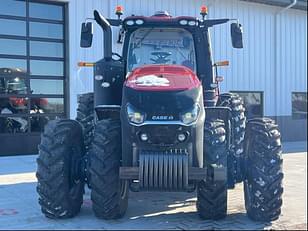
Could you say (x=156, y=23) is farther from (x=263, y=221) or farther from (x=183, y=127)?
(x=263, y=221)

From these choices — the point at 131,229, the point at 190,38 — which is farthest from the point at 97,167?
the point at 190,38

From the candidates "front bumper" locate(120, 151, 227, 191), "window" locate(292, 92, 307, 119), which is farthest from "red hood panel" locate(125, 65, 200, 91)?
"window" locate(292, 92, 307, 119)

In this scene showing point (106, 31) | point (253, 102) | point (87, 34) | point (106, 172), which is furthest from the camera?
point (253, 102)

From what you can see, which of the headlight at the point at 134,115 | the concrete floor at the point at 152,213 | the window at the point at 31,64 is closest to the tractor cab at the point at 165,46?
the headlight at the point at 134,115

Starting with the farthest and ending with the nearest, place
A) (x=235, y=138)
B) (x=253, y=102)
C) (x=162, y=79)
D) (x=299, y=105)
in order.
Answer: (x=299, y=105)
(x=253, y=102)
(x=235, y=138)
(x=162, y=79)

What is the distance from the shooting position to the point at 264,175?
5.27 meters

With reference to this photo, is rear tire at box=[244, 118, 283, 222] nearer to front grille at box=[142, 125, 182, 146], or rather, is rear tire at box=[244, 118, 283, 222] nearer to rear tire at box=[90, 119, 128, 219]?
front grille at box=[142, 125, 182, 146]

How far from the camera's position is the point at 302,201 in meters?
6.21

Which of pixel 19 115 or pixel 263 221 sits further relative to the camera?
pixel 19 115

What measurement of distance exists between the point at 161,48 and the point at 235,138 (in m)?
1.86

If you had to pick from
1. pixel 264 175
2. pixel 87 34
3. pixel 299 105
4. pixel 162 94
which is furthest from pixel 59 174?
pixel 299 105

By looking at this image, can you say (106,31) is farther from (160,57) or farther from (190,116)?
(190,116)

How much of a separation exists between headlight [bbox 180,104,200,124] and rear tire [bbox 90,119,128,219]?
2.60 feet

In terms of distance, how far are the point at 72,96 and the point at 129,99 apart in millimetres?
7468
